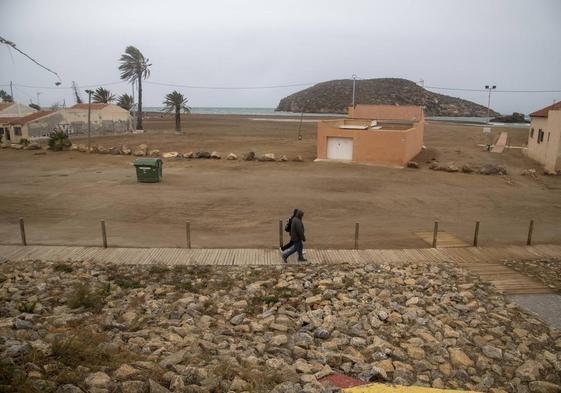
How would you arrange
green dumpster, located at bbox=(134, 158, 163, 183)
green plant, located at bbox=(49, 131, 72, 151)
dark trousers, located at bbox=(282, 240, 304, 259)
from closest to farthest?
1. dark trousers, located at bbox=(282, 240, 304, 259)
2. green dumpster, located at bbox=(134, 158, 163, 183)
3. green plant, located at bbox=(49, 131, 72, 151)

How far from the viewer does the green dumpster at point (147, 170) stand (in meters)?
22.6

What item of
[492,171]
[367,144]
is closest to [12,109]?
[367,144]

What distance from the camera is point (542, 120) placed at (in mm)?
31453

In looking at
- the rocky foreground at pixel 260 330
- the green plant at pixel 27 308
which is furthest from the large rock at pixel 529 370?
the green plant at pixel 27 308

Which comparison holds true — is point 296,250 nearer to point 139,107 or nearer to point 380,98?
point 139,107

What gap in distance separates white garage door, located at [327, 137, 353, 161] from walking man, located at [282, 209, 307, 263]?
20.3 metres

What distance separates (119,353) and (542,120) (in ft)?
113

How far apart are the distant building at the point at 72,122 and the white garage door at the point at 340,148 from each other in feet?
112

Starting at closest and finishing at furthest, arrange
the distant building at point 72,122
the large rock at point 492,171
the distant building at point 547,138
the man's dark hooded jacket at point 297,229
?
1. the man's dark hooded jacket at point 297,229
2. the large rock at point 492,171
3. the distant building at point 547,138
4. the distant building at point 72,122

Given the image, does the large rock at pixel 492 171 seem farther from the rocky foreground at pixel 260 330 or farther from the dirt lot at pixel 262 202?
the rocky foreground at pixel 260 330

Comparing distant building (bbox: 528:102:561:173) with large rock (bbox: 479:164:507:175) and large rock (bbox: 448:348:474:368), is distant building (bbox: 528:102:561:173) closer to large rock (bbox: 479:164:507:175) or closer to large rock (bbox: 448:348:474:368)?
large rock (bbox: 479:164:507:175)

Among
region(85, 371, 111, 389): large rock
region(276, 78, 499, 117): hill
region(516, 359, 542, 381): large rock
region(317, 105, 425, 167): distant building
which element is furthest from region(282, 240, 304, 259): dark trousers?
region(276, 78, 499, 117): hill

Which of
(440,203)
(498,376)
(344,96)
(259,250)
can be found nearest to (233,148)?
(440,203)

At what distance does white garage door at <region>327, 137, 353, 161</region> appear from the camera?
A: 3059cm
